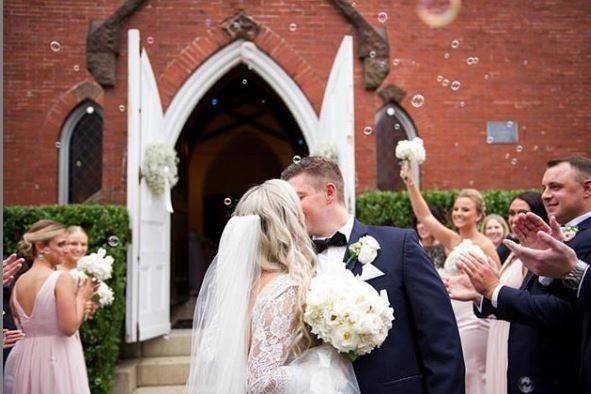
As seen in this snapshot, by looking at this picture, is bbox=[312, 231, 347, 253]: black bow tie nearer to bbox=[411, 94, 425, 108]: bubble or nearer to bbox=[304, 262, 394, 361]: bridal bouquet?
bbox=[304, 262, 394, 361]: bridal bouquet

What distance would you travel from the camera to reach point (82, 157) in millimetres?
9383

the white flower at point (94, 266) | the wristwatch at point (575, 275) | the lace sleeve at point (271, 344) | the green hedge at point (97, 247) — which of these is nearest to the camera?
the lace sleeve at point (271, 344)

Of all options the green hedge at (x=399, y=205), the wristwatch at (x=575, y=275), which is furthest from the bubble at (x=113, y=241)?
the wristwatch at (x=575, y=275)

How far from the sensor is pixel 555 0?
988 cm

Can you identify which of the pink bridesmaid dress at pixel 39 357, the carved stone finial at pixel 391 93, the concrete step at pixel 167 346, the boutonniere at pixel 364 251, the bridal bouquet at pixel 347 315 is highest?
the carved stone finial at pixel 391 93

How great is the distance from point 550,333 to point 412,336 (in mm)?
811

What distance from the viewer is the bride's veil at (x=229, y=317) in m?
2.51

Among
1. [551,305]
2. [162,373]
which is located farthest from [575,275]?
[162,373]

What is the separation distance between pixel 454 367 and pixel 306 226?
2.76ft

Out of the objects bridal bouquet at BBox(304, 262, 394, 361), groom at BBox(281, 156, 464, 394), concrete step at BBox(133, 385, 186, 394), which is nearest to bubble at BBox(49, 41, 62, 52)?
concrete step at BBox(133, 385, 186, 394)

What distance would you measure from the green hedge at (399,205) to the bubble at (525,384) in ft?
14.7

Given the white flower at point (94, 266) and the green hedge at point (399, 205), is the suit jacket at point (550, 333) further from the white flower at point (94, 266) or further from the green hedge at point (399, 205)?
the green hedge at point (399, 205)

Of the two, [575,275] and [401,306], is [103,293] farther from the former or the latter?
[575,275]

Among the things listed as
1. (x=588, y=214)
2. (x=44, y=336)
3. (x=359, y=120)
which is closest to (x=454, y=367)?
(x=588, y=214)
